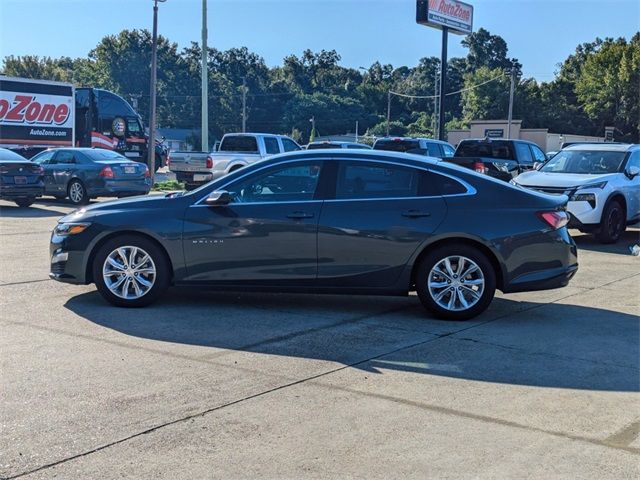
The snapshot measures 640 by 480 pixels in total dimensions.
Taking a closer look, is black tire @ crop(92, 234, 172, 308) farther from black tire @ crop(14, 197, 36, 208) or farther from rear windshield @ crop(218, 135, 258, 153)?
rear windshield @ crop(218, 135, 258, 153)

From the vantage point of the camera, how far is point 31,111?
2650 centimetres

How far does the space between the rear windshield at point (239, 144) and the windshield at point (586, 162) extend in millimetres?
9594

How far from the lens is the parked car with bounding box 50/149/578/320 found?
22.7 feet

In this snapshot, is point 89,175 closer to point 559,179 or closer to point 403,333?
point 559,179

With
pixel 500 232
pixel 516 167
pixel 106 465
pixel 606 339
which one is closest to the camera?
pixel 106 465

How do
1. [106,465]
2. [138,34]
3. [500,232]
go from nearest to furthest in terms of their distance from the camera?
[106,465]
[500,232]
[138,34]

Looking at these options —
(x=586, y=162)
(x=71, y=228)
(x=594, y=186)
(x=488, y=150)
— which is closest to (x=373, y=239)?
(x=71, y=228)

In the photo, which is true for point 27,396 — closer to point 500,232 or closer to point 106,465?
point 106,465

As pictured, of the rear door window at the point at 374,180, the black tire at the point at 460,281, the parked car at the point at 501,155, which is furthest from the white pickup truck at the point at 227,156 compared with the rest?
the black tire at the point at 460,281

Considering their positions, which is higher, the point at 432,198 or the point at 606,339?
the point at 432,198

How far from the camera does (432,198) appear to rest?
7023 millimetres

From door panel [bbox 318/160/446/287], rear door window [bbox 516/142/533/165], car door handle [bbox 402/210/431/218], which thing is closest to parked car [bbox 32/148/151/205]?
rear door window [bbox 516/142/533/165]

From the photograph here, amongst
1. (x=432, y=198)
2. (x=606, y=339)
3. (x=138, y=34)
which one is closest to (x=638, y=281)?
(x=606, y=339)

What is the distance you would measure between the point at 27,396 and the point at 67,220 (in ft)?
9.87
